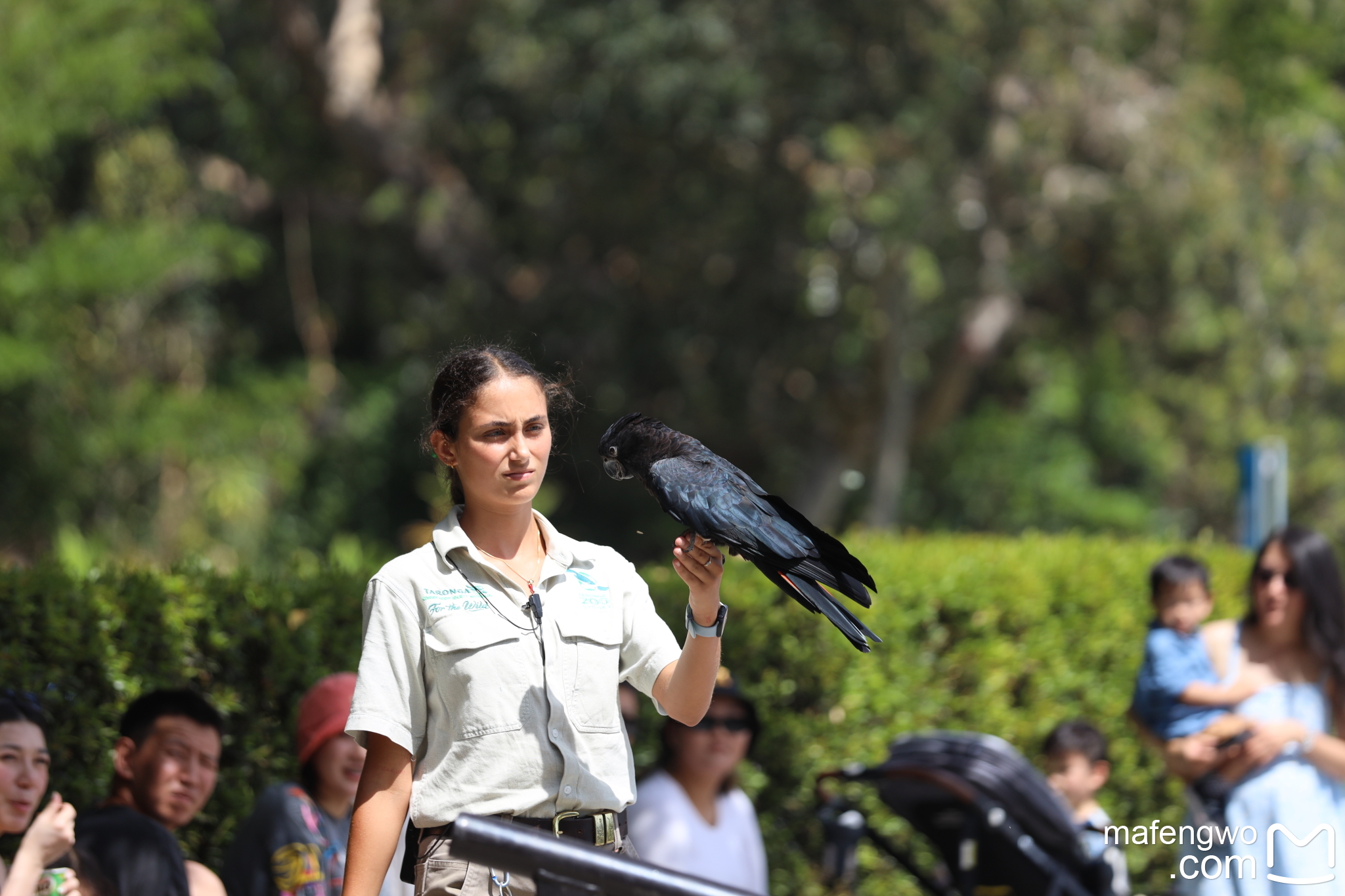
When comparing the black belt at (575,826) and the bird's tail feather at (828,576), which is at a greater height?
the bird's tail feather at (828,576)

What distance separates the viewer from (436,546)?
98.9 inches

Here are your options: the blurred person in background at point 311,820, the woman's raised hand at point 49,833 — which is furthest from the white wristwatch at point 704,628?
the blurred person in background at point 311,820

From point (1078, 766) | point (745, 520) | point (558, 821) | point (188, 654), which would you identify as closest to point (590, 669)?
point (558, 821)

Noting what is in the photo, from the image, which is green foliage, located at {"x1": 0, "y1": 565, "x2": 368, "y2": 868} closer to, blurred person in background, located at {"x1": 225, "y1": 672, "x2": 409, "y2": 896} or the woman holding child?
blurred person in background, located at {"x1": 225, "y1": 672, "x2": 409, "y2": 896}

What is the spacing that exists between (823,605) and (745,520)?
203 millimetres

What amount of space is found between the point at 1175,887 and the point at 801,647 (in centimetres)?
156

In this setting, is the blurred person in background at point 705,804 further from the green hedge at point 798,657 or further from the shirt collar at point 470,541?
the shirt collar at point 470,541

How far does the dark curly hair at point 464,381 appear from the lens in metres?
2.50

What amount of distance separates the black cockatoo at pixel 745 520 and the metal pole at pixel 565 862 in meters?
0.59

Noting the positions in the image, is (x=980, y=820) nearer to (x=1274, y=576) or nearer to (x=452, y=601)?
(x=1274, y=576)

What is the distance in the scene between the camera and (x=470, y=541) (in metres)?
2.52

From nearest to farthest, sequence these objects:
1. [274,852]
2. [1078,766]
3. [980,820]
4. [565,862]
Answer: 1. [565,862]
2. [274,852]
3. [980,820]
4. [1078,766]

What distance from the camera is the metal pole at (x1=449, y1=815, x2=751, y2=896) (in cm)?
192

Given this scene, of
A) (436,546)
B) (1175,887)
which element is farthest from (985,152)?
(436,546)
